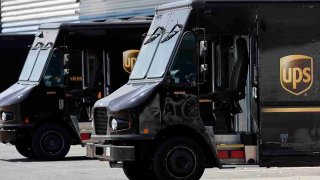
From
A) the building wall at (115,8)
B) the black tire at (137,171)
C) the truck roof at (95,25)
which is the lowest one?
the black tire at (137,171)

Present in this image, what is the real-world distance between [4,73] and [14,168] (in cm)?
980

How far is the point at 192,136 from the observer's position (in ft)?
45.5

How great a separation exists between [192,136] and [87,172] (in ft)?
12.2

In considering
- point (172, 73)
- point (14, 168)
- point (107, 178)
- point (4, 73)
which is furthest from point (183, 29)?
point (4, 73)

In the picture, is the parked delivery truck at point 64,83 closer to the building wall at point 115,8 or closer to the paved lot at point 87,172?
the paved lot at point 87,172

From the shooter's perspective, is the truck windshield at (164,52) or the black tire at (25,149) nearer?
the truck windshield at (164,52)

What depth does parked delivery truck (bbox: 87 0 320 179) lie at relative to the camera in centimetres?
1363

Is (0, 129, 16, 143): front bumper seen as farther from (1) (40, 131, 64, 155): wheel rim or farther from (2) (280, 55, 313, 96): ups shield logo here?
(2) (280, 55, 313, 96): ups shield logo

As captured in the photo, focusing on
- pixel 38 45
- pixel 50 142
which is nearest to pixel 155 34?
pixel 50 142

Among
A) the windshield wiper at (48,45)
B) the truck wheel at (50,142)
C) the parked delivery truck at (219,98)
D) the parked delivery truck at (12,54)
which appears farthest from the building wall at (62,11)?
the parked delivery truck at (219,98)

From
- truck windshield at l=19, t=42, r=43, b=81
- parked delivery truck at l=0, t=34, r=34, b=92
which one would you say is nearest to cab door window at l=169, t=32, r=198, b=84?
truck windshield at l=19, t=42, r=43, b=81

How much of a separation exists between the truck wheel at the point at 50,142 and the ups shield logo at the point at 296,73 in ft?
23.0

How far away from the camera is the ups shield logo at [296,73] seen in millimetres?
13977

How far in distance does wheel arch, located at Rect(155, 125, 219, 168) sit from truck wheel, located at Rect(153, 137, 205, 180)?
3.7 inches
